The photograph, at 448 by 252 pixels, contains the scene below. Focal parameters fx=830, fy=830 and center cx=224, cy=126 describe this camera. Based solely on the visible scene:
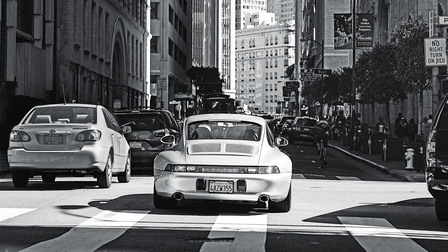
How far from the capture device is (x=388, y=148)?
31156mm

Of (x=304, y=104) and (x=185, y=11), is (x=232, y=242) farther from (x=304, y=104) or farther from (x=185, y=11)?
(x=304, y=104)

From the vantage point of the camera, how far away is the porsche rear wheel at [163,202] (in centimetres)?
1179

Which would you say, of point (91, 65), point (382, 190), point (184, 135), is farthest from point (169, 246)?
point (91, 65)

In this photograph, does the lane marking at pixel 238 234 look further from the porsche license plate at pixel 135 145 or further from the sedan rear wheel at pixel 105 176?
the porsche license plate at pixel 135 145

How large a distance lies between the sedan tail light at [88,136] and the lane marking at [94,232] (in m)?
3.68

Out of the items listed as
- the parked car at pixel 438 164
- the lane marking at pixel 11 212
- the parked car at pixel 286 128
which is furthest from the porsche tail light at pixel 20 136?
the parked car at pixel 286 128

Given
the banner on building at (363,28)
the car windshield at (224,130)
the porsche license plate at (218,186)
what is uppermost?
the banner on building at (363,28)

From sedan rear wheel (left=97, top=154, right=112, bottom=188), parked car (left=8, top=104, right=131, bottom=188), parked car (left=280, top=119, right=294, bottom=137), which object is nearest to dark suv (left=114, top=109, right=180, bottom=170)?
sedan rear wheel (left=97, top=154, right=112, bottom=188)

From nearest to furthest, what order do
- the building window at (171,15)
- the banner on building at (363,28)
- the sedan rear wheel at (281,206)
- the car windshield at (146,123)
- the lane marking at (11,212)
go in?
the lane marking at (11,212) → the sedan rear wheel at (281,206) → the car windshield at (146,123) → the banner on building at (363,28) → the building window at (171,15)

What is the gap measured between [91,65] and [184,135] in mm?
37896

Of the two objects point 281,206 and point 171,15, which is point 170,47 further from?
point 281,206

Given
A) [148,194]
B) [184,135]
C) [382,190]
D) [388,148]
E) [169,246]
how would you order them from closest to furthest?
[169,246] < [184,135] < [148,194] < [382,190] < [388,148]

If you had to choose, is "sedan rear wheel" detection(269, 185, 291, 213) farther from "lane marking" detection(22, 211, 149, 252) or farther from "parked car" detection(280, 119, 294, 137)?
"parked car" detection(280, 119, 294, 137)

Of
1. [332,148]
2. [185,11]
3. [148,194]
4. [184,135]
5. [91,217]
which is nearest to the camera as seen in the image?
[91,217]
